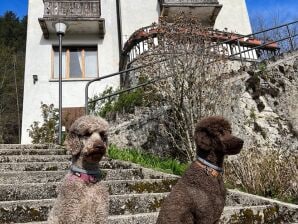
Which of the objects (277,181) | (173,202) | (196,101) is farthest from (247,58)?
(173,202)

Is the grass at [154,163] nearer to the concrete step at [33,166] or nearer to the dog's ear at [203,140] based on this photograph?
the concrete step at [33,166]

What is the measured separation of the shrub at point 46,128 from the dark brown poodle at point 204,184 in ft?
31.3

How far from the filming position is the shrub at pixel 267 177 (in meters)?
5.26

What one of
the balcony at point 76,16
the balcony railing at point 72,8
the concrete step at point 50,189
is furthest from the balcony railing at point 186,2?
the concrete step at point 50,189

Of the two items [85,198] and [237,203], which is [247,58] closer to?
[237,203]

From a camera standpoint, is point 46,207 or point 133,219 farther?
point 46,207

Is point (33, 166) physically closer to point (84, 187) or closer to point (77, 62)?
point (84, 187)

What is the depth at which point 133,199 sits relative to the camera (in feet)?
13.6

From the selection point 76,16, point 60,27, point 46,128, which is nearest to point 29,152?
point 60,27

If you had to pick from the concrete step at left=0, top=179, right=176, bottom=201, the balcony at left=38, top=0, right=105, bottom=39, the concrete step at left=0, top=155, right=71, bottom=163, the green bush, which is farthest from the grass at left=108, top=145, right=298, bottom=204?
the balcony at left=38, top=0, right=105, bottom=39

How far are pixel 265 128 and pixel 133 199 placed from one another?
5.59m

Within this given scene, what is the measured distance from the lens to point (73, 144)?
2713mm

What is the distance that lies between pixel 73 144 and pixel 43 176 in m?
2.54

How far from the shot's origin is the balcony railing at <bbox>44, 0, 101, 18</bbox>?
1463cm
